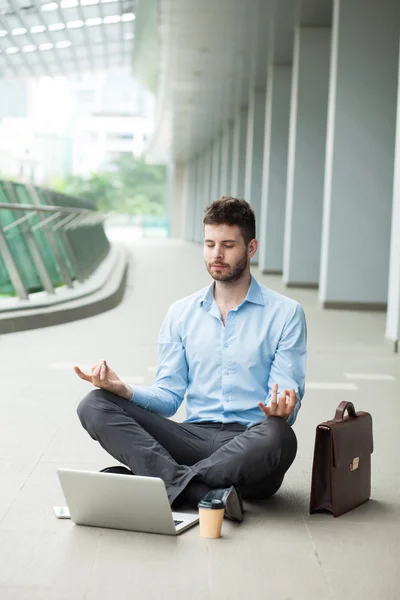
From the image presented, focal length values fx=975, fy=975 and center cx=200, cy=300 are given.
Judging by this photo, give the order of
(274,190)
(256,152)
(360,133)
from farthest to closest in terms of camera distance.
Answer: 1. (256,152)
2. (274,190)
3. (360,133)

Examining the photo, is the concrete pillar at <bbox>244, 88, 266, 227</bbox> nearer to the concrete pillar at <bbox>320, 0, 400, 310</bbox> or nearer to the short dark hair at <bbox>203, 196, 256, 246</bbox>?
the concrete pillar at <bbox>320, 0, 400, 310</bbox>

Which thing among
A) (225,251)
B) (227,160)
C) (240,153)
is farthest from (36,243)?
(227,160)

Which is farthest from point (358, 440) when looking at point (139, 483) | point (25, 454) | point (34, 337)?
point (34, 337)

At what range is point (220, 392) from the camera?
4809 millimetres

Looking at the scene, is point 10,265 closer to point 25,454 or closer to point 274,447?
point 25,454

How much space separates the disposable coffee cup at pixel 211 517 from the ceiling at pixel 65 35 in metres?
28.9

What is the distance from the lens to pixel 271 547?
404 cm

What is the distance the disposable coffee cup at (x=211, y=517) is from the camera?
161 inches

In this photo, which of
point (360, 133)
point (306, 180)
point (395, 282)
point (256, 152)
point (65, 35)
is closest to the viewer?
point (395, 282)

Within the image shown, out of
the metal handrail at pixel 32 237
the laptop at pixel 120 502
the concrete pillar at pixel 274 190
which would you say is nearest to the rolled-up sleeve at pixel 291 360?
the laptop at pixel 120 502

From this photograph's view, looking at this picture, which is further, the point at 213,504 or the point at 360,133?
the point at 360,133

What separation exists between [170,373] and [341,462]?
96 cm

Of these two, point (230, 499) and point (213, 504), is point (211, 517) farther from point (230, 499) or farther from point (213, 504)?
point (230, 499)

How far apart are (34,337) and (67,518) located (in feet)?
24.6
